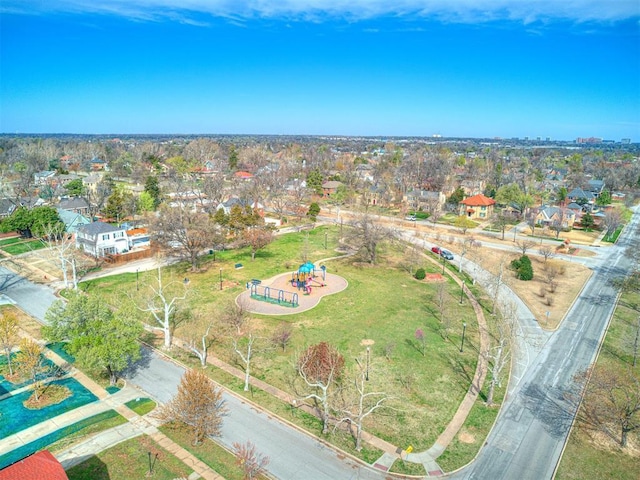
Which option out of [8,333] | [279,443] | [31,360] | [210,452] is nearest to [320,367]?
[279,443]

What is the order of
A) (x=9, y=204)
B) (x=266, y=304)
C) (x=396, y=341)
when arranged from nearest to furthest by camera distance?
(x=396, y=341)
(x=266, y=304)
(x=9, y=204)

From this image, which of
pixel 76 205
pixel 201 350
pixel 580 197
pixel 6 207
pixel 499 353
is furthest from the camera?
pixel 580 197

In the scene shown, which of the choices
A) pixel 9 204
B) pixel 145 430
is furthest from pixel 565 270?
pixel 9 204

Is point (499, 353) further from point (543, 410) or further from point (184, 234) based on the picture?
point (184, 234)

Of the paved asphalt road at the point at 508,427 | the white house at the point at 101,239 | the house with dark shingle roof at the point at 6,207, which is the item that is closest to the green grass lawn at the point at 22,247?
the white house at the point at 101,239

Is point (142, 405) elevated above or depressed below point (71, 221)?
below

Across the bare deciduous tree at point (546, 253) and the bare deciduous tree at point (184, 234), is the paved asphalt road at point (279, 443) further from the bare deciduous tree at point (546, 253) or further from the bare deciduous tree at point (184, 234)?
the bare deciduous tree at point (546, 253)

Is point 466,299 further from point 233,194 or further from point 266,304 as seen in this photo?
point 233,194

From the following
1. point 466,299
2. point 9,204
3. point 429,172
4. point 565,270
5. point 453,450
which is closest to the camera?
point 453,450
